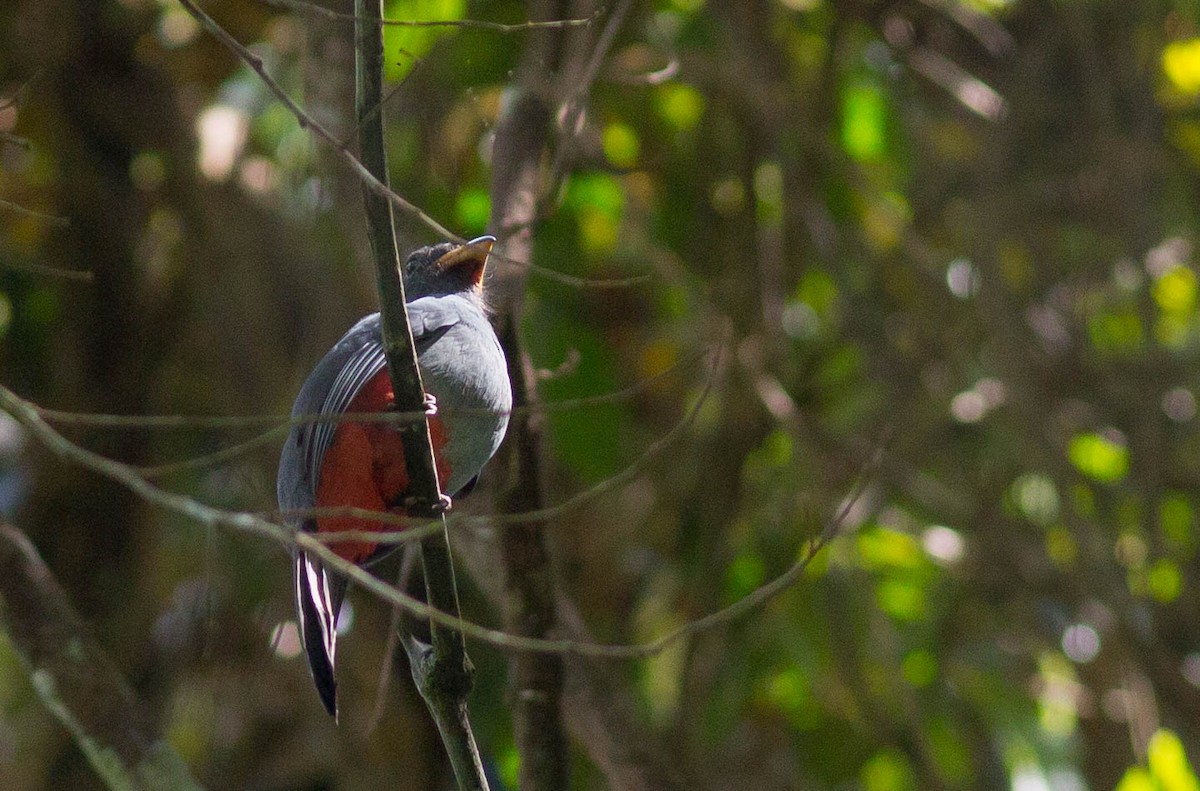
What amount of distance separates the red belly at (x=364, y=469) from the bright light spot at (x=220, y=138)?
9.45ft

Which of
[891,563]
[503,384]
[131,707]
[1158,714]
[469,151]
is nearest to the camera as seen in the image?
[503,384]

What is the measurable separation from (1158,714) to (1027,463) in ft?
3.02

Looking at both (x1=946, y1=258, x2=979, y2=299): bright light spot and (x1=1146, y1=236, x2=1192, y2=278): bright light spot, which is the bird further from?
(x1=1146, y1=236, x2=1192, y2=278): bright light spot

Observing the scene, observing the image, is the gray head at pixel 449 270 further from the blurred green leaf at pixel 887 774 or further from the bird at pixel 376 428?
the blurred green leaf at pixel 887 774

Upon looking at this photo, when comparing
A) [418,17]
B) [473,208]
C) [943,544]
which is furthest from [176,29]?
[943,544]

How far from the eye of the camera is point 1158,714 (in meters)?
4.81

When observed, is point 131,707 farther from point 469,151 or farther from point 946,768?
point 946,768

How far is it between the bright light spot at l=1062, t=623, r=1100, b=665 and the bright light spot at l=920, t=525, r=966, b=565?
0.49 m

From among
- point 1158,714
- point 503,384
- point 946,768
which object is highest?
point 503,384

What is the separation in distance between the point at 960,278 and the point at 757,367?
3.55ft

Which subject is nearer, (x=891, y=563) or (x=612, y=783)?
(x=612, y=783)

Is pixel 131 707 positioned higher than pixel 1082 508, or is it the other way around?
pixel 131 707

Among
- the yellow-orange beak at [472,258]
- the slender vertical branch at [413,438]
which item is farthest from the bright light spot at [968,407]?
the slender vertical branch at [413,438]

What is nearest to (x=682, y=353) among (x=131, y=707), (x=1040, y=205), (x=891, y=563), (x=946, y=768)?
(x=891, y=563)
